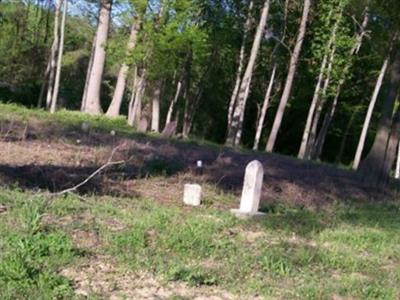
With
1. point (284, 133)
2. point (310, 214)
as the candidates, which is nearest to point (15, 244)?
point (310, 214)

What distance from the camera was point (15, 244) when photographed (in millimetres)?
5781

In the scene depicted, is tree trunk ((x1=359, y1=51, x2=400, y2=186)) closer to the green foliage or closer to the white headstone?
the white headstone

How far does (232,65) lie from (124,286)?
3628 centimetres

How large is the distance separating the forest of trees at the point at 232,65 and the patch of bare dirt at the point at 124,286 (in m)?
11.2

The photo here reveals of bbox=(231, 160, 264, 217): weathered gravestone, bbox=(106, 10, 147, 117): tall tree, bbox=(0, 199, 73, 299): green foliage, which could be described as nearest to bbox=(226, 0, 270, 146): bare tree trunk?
bbox=(106, 10, 147, 117): tall tree

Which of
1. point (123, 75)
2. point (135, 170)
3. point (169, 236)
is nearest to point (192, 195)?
point (135, 170)

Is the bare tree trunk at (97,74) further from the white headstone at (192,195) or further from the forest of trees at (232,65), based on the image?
the white headstone at (192,195)

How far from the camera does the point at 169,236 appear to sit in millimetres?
7031

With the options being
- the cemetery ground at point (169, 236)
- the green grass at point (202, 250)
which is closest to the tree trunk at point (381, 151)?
the cemetery ground at point (169, 236)

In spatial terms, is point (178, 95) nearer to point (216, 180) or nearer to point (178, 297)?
point (216, 180)

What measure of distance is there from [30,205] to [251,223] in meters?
3.04

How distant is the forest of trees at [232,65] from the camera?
27.4m

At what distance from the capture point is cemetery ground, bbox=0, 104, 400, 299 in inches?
221

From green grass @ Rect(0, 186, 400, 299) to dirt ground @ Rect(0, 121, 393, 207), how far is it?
51.9 inches
